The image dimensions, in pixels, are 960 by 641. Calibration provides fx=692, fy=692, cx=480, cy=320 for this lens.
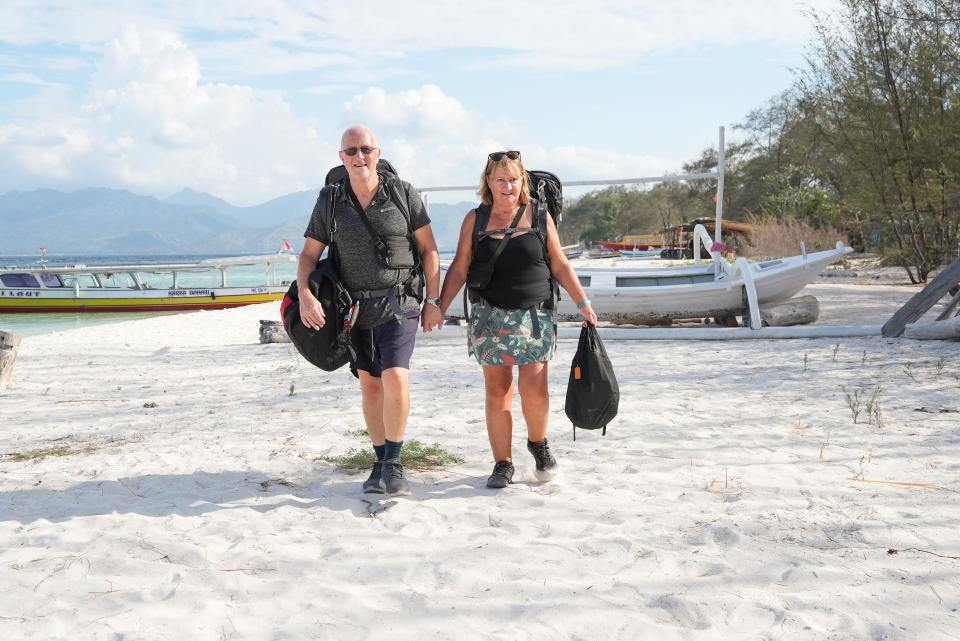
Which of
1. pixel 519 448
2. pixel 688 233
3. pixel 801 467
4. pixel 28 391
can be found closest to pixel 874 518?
pixel 801 467

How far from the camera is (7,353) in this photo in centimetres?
721

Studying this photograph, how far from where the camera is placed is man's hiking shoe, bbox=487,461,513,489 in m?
3.62

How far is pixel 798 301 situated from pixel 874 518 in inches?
333

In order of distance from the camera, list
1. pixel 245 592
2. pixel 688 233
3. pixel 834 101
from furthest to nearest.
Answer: pixel 688 233 < pixel 834 101 < pixel 245 592

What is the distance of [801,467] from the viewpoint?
147 inches

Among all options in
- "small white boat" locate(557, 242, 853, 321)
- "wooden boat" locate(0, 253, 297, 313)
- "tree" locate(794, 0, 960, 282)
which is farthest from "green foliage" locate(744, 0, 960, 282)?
"wooden boat" locate(0, 253, 297, 313)

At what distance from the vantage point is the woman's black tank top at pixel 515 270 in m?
3.44

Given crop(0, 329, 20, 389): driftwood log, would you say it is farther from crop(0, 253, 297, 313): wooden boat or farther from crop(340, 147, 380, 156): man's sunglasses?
crop(0, 253, 297, 313): wooden boat

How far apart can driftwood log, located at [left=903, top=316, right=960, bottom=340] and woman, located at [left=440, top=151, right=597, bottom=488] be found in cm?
581

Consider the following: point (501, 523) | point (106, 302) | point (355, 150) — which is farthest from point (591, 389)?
point (106, 302)

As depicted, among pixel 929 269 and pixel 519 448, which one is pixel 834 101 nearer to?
pixel 929 269

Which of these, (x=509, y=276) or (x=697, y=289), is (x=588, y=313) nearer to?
(x=509, y=276)

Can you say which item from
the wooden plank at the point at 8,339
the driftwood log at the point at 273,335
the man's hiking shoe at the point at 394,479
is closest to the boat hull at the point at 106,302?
the driftwood log at the point at 273,335

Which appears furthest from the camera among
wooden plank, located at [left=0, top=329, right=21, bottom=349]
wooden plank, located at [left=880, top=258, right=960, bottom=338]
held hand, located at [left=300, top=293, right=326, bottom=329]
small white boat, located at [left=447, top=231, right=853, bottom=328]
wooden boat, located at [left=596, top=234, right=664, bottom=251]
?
wooden boat, located at [left=596, top=234, right=664, bottom=251]
